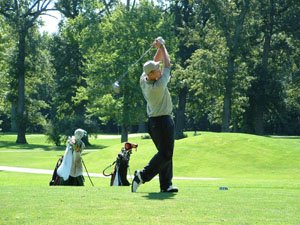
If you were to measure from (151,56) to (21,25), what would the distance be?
15.7 metres

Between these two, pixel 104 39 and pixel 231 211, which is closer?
pixel 231 211

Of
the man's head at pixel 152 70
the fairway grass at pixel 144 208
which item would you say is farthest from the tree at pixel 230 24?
the fairway grass at pixel 144 208

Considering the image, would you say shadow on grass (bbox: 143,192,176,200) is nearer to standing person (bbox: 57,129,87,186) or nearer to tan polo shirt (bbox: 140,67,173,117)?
tan polo shirt (bbox: 140,67,173,117)

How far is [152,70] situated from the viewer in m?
7.46

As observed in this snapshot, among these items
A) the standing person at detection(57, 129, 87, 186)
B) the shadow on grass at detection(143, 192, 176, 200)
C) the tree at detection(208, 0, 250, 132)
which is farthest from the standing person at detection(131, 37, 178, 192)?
the tree at detection(208, 0, 250, 132)

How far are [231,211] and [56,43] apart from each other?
48904 mm

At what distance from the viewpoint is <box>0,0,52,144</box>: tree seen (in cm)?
4908

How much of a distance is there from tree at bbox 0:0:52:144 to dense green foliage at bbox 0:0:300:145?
0.33 feet

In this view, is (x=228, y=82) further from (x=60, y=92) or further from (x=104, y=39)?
(x=60, y=92)

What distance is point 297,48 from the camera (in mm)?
45500

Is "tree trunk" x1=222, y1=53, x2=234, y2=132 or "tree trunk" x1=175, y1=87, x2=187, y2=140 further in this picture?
"tree trunk" x1=175, y1=87, x2=187, y2=140

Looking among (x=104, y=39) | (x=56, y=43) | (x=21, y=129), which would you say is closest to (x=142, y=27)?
(x=104, y=39)

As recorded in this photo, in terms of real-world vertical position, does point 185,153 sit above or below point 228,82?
below

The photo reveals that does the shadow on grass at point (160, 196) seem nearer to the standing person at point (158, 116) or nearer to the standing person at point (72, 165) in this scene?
the standing person at point (158, 116)
